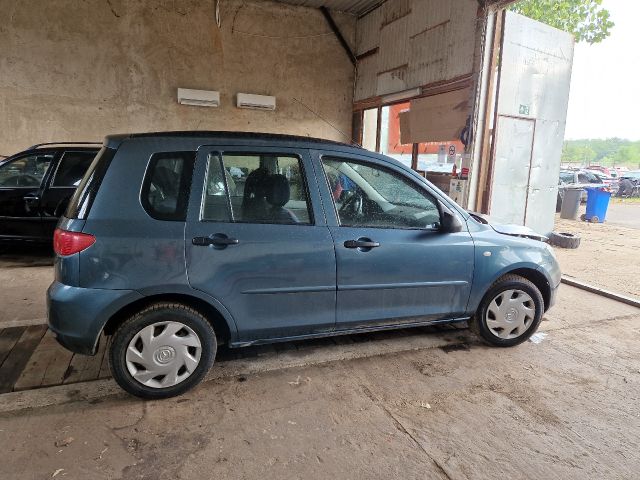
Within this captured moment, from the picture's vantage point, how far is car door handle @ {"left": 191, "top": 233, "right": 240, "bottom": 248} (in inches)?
106

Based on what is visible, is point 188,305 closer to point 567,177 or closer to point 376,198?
point 376,198

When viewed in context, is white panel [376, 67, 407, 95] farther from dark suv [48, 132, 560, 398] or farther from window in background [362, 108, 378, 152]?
dark suv [48, 132, 560, 398]

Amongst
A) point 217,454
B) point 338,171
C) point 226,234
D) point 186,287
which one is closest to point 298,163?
point 338,171

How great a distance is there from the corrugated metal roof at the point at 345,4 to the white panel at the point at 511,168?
15.0 feet

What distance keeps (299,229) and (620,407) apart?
2.47m

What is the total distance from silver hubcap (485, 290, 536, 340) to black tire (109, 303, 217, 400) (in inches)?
90.8

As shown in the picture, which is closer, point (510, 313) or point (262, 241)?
point (262, 241)

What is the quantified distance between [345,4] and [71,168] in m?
7.36

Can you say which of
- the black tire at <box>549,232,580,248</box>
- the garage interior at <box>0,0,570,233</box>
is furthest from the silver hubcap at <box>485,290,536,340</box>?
the black tire at <box>549,232,580,248</box>

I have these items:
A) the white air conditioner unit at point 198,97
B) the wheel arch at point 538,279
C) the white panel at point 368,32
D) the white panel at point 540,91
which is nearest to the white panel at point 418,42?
the white panel at point 368,32

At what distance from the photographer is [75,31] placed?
8578 mm

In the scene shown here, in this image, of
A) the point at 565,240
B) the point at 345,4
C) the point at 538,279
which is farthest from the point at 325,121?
the point at 538,279

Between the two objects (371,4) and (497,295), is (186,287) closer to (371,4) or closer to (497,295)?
(497,295)

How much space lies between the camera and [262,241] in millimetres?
2811
